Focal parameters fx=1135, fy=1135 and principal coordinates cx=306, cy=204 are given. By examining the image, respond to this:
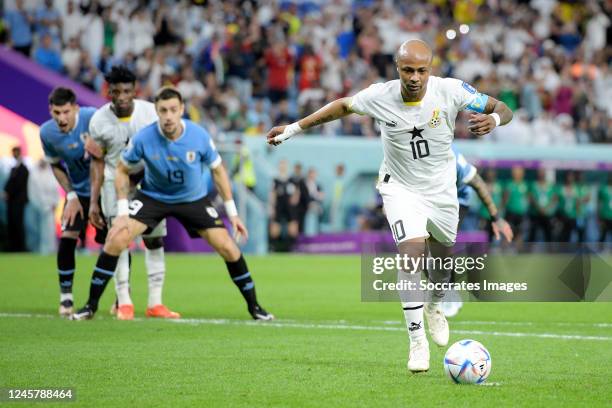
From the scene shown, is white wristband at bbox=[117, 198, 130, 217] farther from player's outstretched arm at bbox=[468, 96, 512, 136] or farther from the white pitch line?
player's outstretched arm at bbox=[468, 96, 512, 136]

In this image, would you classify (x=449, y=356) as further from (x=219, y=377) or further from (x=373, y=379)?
(x=219, y=377)

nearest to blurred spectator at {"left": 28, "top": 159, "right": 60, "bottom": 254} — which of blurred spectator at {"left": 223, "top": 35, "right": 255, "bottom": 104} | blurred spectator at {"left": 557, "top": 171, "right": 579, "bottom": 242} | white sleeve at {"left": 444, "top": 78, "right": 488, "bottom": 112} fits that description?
blurred spectator at {"left": 223, "top": 35, "right": 255, "bottom": 104}

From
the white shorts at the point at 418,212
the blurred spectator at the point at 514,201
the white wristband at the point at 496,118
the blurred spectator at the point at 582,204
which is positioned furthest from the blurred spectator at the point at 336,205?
the white wristband at the point at 496,118

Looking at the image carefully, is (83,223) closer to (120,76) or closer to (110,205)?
(110,205)

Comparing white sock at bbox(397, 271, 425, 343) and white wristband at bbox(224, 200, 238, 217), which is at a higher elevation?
white wristband at bbox(224, 200, 238, 217)

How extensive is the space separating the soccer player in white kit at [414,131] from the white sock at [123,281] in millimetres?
4070

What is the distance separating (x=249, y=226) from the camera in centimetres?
2617

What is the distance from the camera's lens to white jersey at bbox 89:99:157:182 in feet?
40.4

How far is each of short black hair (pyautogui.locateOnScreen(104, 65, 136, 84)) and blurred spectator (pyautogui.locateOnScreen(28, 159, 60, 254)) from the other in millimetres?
13265

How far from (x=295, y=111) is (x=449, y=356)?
19.4 m

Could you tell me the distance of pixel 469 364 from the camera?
7.57 metres

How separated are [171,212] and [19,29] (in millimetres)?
14246

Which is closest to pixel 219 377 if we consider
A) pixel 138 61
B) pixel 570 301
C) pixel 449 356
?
pixel 449 356

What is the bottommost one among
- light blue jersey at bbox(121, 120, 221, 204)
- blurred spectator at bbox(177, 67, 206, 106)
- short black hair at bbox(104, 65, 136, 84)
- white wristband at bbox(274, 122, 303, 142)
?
light blue jersey at bbox(121, 120, 221, 204)
